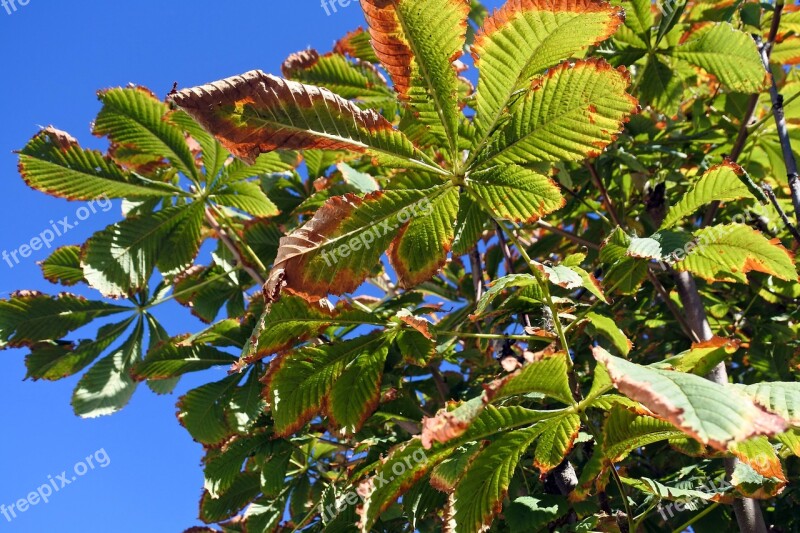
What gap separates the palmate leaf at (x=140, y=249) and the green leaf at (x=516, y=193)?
43.8 inches

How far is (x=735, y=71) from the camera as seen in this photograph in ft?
6.09

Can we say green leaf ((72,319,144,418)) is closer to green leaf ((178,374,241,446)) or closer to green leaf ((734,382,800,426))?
green leaf ((178,374,241,446))

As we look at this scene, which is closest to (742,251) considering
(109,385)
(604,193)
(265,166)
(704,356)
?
(704,356)

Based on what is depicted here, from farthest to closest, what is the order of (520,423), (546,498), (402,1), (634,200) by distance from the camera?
(634,200), (546,498), (520,423), (402,1)

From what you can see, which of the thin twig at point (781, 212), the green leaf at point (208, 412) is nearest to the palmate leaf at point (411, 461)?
the thin twig at point (781, 212)

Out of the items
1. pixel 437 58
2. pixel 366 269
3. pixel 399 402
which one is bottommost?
pixel 399 402

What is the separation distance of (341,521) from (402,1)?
1.38 meters

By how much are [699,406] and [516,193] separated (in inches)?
20.0

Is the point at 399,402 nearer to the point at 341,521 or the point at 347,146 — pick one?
the point at 341,521

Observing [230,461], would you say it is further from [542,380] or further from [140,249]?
[542,380]

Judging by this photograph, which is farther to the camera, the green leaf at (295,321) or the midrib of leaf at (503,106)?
the green leaf at (295,321)

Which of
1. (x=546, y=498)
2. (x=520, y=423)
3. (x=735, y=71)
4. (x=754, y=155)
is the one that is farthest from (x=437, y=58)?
(x=754, y=155)

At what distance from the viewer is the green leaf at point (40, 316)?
2170 millimetres

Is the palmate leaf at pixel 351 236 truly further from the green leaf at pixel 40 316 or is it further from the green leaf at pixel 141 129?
the green leaf at pixel 40 316
